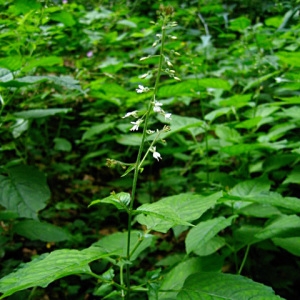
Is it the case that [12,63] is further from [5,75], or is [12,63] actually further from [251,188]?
[251,188]

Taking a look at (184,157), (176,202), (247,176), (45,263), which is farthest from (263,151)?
(45,263)

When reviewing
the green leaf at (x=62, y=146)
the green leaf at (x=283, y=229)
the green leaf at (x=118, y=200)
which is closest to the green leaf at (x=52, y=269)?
the green leaf at (x=118, y=200)

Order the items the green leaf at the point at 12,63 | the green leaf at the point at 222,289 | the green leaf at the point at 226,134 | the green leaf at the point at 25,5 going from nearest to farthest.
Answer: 1. the green leaf at the point at 222,289
2. the green leaf at the point at 12,63
3. the green leaf at the point at 25,5
4. the green leaf at the point at 226,134

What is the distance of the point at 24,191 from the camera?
187 cm

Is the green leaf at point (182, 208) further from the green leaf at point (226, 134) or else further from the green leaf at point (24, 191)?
the green leaf at point (226, 134)

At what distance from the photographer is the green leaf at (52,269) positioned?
0.94 meters

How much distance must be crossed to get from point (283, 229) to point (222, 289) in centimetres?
52

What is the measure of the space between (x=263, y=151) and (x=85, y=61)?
92.7 inches

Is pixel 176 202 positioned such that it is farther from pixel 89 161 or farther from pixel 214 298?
pixel 89 161

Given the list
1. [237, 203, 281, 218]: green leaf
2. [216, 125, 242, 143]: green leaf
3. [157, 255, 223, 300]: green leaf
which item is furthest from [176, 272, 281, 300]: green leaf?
[216, 125, 242, 143]: green leaf

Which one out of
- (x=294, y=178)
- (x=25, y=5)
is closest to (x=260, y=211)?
(x=294, y=178)

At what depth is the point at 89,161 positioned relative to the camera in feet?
11.8

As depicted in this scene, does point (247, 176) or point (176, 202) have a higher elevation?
point (176, 202)

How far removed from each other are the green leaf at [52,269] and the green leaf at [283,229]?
0.76 meters
